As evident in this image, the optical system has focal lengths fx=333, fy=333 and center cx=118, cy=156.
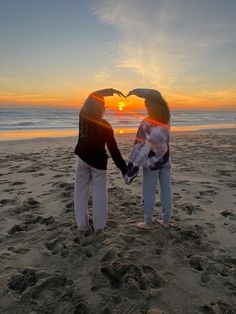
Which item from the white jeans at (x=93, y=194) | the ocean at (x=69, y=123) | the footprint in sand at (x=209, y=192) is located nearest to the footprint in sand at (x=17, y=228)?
the white jeans at (x=93, y=194)

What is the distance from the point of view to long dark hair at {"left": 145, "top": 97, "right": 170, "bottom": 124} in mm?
4652

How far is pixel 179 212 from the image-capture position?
5902mm

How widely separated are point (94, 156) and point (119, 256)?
1453 mm

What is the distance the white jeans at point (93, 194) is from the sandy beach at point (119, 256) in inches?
7.8

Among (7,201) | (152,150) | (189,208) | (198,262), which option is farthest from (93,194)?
(7,201)

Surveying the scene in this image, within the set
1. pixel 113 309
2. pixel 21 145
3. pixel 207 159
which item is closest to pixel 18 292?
pixel 113 309

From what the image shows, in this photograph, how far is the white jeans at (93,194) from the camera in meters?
4.88

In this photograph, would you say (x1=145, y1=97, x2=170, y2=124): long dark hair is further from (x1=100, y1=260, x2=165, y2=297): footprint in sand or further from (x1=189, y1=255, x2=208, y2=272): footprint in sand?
(x1=100, y1=260, x2=165, y2=297): footprint in sand

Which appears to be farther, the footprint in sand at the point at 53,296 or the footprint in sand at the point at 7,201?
the footprint in sand at the point at 7,201

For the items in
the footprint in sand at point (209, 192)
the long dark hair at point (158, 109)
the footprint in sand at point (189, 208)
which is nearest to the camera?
the long dark hair at point (158, 109)

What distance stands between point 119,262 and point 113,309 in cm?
73

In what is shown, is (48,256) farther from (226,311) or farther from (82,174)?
(226,311)

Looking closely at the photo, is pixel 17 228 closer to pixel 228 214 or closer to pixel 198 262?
pixel 198 262

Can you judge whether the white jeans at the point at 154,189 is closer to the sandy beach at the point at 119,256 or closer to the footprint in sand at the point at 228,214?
the sandy beach at the point at 119,256
